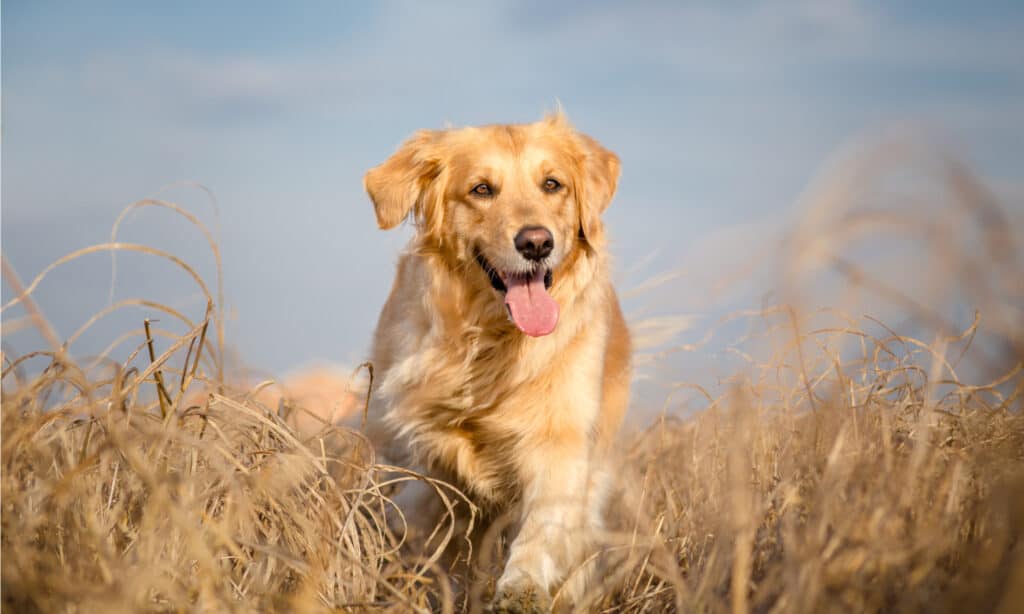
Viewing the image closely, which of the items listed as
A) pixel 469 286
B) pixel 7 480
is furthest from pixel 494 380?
pixel 7 480

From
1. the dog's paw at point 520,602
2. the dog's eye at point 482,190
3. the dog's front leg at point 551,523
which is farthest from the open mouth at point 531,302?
the dog's paw at point 520,602

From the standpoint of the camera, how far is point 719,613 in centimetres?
183

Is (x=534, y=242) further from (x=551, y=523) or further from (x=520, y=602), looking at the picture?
(x=520, y=602)

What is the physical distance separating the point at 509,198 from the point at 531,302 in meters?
0.48

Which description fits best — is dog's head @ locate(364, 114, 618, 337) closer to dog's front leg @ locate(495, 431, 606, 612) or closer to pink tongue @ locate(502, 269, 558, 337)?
pink tongue @ locate(502, 269, 558, 337)

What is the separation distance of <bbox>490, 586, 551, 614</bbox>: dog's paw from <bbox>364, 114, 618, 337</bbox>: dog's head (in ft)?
3.49

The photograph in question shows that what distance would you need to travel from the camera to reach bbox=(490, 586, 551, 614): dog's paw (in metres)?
2.85

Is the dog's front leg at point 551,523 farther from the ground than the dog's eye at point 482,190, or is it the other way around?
the dog's eye at point 482,190

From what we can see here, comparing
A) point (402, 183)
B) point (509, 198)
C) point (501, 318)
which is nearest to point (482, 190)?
point (509, 198)

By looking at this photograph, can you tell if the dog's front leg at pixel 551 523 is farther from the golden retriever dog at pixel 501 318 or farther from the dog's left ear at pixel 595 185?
the dog's left ear at pixel 595 185

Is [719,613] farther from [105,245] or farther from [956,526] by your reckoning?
[105,245]

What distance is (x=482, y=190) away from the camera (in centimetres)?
378

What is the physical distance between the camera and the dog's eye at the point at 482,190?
3.77m

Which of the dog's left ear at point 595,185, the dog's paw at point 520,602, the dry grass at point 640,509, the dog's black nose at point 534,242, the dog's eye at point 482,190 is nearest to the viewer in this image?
the dry grass at point 640,509
